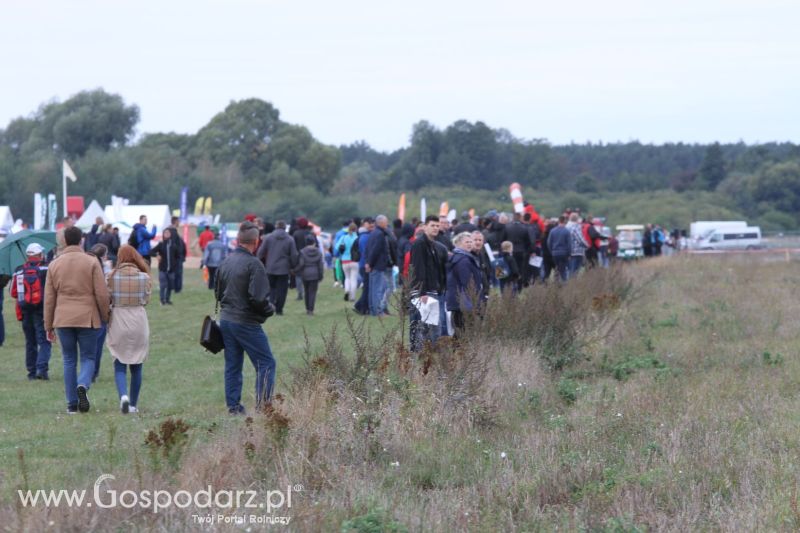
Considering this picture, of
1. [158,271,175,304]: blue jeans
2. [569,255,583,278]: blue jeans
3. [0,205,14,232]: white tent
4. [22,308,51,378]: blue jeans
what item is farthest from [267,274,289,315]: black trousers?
[0,205,14,232]: white tent

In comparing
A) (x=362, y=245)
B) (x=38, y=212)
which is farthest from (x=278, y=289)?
(x=38, y=212)

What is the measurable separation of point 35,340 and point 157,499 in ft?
30.5

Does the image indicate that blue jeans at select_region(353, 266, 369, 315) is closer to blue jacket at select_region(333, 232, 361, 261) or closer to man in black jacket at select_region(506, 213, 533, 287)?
blue jacket at select_region(333, 232, 361, 261)

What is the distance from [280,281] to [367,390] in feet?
41.0

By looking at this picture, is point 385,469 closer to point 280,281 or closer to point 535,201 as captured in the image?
point 280,281

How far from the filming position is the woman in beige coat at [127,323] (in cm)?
1186


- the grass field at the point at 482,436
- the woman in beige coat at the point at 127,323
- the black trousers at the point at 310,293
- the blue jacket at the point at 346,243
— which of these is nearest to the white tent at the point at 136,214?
the blue jacket at the point at 346,243

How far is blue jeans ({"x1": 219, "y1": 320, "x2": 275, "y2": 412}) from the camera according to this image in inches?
436

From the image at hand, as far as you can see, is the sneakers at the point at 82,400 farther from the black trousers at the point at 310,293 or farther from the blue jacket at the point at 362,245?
the blue jacket at the point at 362,245

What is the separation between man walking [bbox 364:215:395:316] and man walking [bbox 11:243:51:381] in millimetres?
7737

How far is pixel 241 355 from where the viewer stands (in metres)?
11.4

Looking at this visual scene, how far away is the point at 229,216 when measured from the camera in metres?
82.8

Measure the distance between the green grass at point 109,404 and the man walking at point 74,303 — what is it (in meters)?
0.35

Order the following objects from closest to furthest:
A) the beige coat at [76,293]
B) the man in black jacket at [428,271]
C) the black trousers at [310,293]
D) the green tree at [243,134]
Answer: the beige coat at [76,293]
the man in black jacket at [428,271]
the black trousers at [310,293]
the green tree at [243,134]
